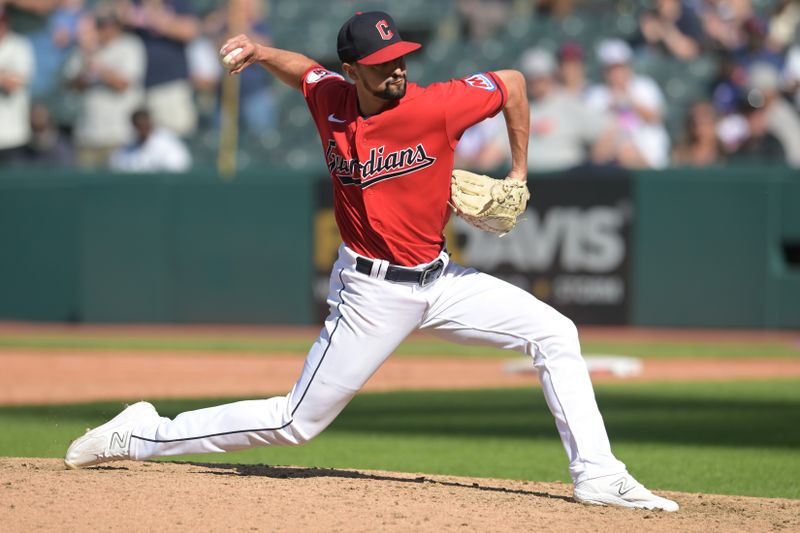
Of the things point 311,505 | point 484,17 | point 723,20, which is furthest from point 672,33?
point 311,505

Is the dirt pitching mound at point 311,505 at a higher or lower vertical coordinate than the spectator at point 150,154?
lower

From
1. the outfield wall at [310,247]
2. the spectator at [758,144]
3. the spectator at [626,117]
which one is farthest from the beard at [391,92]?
the spectator at [758,144]

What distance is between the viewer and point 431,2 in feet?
60.3

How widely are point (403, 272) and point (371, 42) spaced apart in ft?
2.86

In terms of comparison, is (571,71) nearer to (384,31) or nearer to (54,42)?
(54,42)

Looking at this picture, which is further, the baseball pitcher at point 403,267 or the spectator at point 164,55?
the spectator at point 164,55

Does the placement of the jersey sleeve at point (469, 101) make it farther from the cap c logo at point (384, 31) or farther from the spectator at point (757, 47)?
the spectator at point (757, 47)

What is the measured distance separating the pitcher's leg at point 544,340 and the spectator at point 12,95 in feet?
39.1

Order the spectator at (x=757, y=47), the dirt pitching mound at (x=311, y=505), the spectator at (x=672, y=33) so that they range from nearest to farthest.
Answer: the dirt pitching mound at (x=311, y=505), the spectator at (x=757, y=47), the spectator at (x=672, y=33)

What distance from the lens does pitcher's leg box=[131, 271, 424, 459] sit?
16.0 feet

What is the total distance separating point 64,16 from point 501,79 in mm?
14435

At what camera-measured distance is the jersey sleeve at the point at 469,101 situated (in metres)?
4.83

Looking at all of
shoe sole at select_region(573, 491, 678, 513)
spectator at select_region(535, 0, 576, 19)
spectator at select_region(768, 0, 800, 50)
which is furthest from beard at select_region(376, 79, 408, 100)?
spectator at select_region(535, 0, 576, 19)

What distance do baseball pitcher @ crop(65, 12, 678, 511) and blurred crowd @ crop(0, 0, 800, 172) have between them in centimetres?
872
